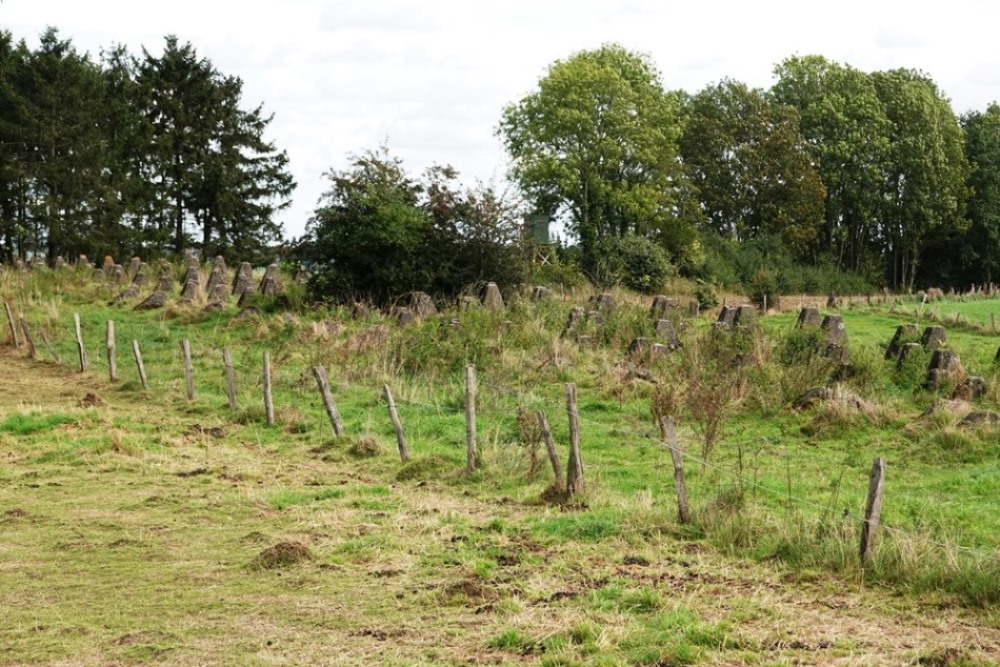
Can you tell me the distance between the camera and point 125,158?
2148 inches

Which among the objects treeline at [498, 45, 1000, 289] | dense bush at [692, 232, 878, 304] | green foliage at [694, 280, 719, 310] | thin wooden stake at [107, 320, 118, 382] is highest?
treeline at [498, 45, 1000, 289]

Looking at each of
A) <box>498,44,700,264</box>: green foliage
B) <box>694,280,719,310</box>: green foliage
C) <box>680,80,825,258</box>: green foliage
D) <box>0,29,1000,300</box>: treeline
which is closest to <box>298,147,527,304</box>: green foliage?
<box>0,29,1000,300</box>: treeline

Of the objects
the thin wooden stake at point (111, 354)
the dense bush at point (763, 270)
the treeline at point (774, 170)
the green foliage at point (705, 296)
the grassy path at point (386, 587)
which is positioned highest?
the treeline at point (774, 170)

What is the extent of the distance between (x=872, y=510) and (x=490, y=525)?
4.20 metres

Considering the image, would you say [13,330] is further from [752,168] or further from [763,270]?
[752,168]

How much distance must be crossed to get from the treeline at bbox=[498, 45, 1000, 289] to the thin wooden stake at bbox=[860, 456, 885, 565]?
3591 cm

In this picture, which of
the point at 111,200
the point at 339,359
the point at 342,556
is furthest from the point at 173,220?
the point at 342,556

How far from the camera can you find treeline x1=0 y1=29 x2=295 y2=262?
4978 cm

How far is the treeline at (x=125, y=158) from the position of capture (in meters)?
49.8

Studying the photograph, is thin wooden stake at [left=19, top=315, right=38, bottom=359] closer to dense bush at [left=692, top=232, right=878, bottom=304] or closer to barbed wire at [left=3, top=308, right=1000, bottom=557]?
barbed wire at [left=3, top=308, right=1000, bottom=557]

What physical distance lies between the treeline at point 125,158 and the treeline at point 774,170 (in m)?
12.9

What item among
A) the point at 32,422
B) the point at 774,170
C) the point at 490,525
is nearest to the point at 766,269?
the point at 774,170

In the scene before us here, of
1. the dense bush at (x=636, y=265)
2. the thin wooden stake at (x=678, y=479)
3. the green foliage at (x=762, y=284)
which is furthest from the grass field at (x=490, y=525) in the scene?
the green foliage at (x=762, y=284)

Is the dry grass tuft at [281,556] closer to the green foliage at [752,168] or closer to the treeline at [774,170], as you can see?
the treeline at [774,170]
